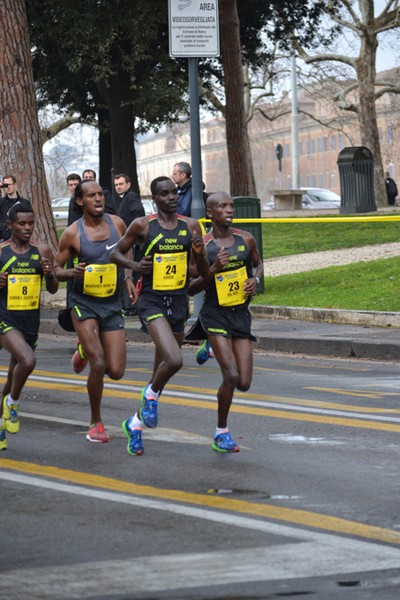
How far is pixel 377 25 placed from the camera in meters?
49.5

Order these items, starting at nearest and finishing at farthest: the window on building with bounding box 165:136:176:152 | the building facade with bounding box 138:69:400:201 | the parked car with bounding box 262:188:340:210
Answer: the parked car with bounding box 262:188:340:210 → the building facade with bounding box 138:69:400:201 → the window on building with bounding box 165:136:176:152

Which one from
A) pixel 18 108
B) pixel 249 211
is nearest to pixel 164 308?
pixel 249 211

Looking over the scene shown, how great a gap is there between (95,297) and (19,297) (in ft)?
1.66

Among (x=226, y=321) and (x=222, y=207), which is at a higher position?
(x=222, y=207)

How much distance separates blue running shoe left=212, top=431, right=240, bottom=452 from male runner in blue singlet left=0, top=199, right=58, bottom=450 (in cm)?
134

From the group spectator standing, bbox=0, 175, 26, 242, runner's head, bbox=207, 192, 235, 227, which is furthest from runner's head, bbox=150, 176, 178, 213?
spectator standing, bbox=0, 175, 26, 242

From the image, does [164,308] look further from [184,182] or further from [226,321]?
[184,182]

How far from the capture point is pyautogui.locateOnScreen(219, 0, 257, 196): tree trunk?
108 ft

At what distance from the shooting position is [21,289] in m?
9.72

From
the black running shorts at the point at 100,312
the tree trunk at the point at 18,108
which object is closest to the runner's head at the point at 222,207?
the black running shorts at the point at 100,312

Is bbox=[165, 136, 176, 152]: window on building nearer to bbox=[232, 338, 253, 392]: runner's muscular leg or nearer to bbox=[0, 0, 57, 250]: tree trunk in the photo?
bbox=[0, 0, 57, 250]: tree trunk

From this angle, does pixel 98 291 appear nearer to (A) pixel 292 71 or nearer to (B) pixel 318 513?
(B) pixel 318 513

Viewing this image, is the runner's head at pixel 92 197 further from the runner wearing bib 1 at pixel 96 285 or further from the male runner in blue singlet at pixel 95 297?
the runner wearing bib 1 at pixel 96 285

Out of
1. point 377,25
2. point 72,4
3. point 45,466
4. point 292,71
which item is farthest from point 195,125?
point 292,71
